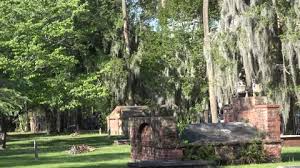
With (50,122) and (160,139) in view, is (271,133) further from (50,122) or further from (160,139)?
(50,122)

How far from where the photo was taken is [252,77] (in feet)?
103

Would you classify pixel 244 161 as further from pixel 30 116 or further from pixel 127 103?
pixel 30 116

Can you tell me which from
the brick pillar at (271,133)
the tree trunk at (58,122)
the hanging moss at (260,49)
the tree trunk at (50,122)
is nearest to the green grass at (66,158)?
the brick pillar at (271,133)

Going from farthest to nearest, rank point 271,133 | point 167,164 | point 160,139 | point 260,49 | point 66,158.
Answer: point 260,49, point 66,158, point 271,133, point 160,139, point 167,164

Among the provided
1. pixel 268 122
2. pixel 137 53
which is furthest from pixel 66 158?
pixel 137 53

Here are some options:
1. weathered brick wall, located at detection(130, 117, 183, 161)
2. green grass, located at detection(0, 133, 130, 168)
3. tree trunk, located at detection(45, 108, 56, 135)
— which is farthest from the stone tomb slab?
tree trunk, located at detection(45, 108, 56, 135)

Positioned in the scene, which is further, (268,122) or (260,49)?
(260,49)

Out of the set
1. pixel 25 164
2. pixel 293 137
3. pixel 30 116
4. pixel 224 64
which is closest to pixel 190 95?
pixel 224 64

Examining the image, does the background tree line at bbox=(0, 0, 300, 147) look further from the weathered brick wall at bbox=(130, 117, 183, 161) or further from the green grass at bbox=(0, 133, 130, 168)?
the weathered brick wall at bbox=(130, 117, 183, 161)

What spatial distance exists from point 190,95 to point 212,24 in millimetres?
5713

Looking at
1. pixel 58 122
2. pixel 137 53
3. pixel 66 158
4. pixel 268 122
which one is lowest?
pixel 66 158

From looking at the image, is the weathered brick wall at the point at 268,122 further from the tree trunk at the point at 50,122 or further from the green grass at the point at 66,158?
the tree trunk at the point at 50,122

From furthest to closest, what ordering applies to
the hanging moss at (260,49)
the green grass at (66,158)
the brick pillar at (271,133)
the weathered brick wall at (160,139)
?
the hanging moss at (260,49) → the green grass at (66,158) → the brick pillar at (271,133) → the weathered brick wall at (160,139)

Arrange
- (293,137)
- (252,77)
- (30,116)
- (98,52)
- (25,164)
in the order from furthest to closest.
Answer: (30,116) < (98,52) < (252,77) < (293,137) < (25,164)
